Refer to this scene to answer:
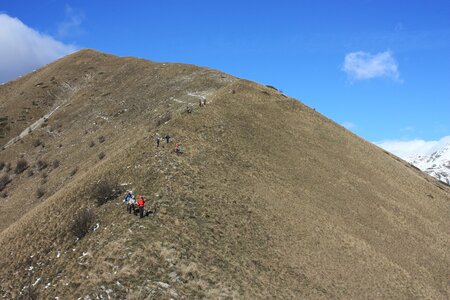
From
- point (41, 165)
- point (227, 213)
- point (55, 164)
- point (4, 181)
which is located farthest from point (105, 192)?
point (4, 181)

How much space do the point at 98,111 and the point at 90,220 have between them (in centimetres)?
4410

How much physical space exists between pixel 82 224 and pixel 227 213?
33.5ft

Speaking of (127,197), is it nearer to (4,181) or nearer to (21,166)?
(4,181)

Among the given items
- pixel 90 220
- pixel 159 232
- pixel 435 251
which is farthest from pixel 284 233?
pixel 435 251

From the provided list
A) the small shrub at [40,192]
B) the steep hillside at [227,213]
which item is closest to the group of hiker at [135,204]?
the steep hillside at [227,213]

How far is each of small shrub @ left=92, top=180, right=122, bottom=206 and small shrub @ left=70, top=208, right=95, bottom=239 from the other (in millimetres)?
2192

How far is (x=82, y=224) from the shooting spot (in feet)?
89.3

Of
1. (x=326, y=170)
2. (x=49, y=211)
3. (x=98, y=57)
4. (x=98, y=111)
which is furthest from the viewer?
(x=98, y=57)

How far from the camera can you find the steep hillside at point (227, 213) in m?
24.3

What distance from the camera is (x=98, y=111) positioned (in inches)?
2702

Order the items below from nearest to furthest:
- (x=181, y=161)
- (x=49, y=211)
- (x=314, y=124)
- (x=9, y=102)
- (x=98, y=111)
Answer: (x=49, y=211), (x=181, y=161), (x=314, y=124), (x=98, y=111), (x=9, y=102)

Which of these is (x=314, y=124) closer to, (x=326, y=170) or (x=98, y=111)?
(x=326, y=170)

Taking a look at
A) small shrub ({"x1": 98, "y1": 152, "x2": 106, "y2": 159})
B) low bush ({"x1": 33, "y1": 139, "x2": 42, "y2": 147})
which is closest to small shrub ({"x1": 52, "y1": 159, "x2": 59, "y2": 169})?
small shrub ({"x1": 98, "y1": 152, "x2": 106, "y2": 159})

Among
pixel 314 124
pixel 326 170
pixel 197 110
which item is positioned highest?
pixel 314 124
